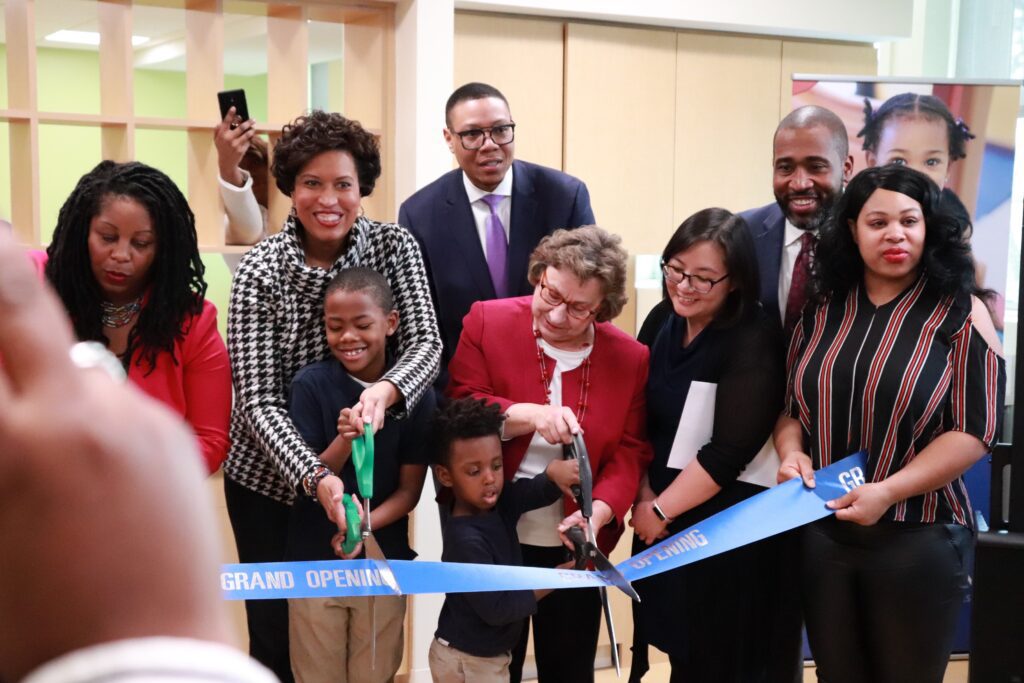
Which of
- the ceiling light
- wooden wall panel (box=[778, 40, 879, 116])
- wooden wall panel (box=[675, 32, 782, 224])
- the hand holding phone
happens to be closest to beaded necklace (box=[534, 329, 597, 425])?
the hand holding phone

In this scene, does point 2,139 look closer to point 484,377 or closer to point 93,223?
point 93,223

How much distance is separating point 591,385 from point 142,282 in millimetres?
1134

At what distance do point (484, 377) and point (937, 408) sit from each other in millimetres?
1126

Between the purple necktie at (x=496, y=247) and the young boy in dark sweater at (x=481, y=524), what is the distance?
0.53 meters

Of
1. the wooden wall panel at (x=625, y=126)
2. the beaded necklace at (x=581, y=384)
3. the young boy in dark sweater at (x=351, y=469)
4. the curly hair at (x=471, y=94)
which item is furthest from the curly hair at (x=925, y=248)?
the wooden wall panel at (x=625, y=126)

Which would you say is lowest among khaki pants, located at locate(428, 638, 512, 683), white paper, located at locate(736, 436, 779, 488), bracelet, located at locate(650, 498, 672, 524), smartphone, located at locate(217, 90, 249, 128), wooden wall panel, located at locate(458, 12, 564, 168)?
khaki pants, located at locate(428, 638, 512, 683)

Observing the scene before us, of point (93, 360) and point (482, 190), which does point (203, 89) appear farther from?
point (93, 360)

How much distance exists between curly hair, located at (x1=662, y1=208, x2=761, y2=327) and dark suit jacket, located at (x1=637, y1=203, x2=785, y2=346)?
0.52 feet

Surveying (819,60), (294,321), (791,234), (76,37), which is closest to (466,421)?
(294,321)

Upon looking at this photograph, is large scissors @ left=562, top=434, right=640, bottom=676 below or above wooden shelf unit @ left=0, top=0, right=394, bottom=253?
below

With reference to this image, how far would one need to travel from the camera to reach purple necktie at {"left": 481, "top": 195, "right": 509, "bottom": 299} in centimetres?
320

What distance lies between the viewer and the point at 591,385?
2865 mm

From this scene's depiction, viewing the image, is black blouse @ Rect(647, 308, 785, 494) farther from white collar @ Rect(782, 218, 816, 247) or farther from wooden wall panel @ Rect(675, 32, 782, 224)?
wooden wall panel @ Rect(675, 32, 782, 224)

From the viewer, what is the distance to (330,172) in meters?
2.69
